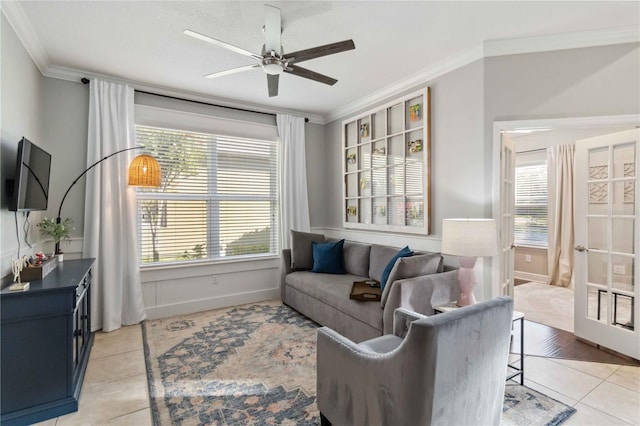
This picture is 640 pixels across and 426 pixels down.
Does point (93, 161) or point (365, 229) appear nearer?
point (93, 161)

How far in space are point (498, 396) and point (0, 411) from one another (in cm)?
287

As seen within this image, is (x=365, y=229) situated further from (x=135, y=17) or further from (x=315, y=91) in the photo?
(x=135, y=17)

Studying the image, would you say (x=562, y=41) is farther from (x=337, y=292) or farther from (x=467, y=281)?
(x=337, y=292)

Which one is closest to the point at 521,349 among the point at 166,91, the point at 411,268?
the point at 411,268

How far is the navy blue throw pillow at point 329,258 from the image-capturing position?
155 inches

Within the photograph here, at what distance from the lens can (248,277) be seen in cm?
443

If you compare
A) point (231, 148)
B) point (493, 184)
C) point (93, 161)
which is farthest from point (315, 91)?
point (93, 161)

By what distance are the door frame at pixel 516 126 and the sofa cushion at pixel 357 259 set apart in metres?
1.36

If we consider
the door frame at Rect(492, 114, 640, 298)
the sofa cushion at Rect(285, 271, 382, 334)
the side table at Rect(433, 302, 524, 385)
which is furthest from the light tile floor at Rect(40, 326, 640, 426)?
the sofa cushion at Rect(285, 271, 382, 334)

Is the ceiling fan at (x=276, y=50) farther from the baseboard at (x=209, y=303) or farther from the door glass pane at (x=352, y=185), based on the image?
the baseboard at (x=209, y=303)

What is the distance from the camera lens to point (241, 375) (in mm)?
2500

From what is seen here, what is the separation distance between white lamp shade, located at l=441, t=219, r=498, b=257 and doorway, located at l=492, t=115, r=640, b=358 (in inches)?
21.0

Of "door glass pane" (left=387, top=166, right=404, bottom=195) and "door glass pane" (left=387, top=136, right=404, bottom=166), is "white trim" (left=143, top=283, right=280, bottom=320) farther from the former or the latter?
"door glass pane" (left=387, top=136, right=404, bottom=166)

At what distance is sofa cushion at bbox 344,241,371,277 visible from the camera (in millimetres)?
3805
